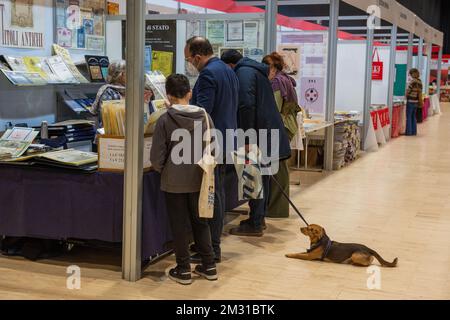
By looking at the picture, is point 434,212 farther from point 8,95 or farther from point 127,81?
point 8,95

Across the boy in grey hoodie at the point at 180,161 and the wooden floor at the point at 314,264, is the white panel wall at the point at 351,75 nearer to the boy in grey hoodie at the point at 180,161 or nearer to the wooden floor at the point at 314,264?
the wooden floor at the point at 314,264

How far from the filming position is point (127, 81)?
3646 mm

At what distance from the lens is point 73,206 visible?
3916 mm

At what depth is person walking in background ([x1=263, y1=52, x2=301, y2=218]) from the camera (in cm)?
530

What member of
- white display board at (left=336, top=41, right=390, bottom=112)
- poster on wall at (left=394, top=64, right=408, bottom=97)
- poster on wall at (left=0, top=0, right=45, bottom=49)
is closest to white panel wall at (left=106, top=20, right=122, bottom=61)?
poster on wall at (left=0, top=0, right=45, bottom=49)

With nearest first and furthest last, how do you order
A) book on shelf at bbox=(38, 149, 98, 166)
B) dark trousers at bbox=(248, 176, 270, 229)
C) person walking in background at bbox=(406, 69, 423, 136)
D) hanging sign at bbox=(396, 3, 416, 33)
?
1. book on shelf at bbox=(38, 149, 98, 166)
2. dark trousers at bbox=(248, 176, 270, 229)
3. hanging sign at bbox=(396, 3, 416, 33)
4. person walking in background at bbox=(406, 69, 423, 136)

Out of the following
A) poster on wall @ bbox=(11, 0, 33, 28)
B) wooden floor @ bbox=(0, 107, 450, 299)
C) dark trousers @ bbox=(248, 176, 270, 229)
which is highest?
poster on wall @ bbox=(11, 0, 33, 28)

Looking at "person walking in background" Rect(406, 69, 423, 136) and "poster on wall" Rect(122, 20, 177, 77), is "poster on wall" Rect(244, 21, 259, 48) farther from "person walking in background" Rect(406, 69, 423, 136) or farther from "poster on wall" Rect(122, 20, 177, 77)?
"person walking in background" Rect(406, 69, 423, 136)

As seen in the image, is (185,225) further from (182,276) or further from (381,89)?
(381,89)

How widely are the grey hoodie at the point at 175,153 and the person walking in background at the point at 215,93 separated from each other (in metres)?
0.39

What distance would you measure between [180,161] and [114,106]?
0.61m

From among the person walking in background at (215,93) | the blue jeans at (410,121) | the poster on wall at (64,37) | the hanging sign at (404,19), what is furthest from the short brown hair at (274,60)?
the blue jeans at (410,121)

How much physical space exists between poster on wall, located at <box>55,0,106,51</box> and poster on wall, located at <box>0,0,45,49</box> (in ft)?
0.79
